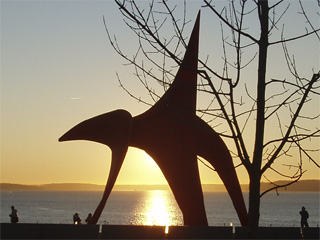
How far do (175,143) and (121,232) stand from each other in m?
3.36

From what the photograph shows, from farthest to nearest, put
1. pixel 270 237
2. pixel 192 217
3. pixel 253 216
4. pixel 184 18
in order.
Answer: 1. pixel 192 217
2. pixel 270 237
3. pixel 184 18
4. pixel 253 216

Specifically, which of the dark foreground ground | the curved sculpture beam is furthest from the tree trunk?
the curved sculpture beam

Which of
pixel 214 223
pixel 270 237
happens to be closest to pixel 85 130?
pixel 270 237

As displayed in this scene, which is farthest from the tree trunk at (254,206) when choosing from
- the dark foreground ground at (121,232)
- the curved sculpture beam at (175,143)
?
the curved sculpture beam at (175,143)

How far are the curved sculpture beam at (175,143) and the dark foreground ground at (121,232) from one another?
158cm

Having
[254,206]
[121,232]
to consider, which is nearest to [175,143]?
[121,232]

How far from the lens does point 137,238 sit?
1341cm

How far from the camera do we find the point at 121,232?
1348 centimetres

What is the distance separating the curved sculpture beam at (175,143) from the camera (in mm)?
15422

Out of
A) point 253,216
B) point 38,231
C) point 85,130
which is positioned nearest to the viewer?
point 253,216

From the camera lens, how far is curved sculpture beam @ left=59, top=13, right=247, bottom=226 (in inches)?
607

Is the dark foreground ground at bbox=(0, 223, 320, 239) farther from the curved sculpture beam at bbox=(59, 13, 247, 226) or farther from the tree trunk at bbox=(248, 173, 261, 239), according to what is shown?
the tree trunk at bbox=(248, 173, 261, 239)

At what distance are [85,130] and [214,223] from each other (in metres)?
77.0

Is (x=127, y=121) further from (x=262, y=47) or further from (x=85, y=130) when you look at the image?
(x=262, y=47)
